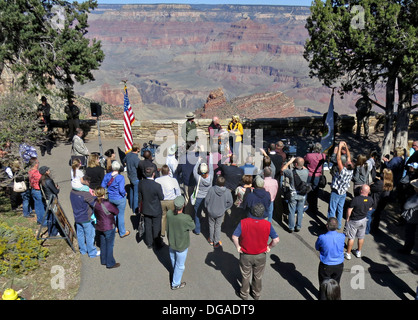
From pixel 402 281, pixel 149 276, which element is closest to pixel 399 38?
pixel 402 281

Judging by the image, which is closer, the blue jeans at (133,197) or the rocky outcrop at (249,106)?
the blue jeans at (133,197)

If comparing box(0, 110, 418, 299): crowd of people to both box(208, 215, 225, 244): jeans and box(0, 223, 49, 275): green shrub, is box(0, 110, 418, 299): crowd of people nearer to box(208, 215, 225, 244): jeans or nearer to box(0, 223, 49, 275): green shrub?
box(208, 215, 225, 244): jeans

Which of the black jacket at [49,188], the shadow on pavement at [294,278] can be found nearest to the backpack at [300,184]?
the shadow on pavement at [294,278]

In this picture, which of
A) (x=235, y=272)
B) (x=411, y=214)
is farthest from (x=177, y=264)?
(x=411, y=214)

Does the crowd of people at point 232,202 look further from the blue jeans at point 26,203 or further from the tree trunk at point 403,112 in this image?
the tree trunk at point 403,112

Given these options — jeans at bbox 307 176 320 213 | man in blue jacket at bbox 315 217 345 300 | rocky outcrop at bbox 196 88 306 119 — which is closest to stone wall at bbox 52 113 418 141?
jeans at bbox 307 176 320 213

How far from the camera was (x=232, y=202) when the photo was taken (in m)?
7.05

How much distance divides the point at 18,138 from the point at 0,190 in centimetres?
243

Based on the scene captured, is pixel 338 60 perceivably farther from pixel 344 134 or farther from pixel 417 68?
pixel 344 134

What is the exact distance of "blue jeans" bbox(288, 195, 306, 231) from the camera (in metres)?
7.64

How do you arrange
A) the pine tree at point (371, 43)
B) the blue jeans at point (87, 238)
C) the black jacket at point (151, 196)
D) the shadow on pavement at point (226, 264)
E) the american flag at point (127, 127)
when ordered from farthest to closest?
the american flag at point (127, 127) → the pine tree at point (371, 43) → the blue jeans at point (87, 238) → the black jacket at point (151, 196) → the shadow on pavement at point (226, 264)

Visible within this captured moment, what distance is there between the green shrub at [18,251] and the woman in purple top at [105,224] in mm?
1178

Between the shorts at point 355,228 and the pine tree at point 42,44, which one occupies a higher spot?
the pine tree at point 42,44

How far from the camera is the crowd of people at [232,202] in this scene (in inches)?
220
